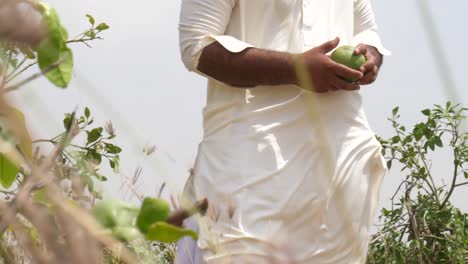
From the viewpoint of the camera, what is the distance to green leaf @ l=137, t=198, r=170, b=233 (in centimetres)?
57

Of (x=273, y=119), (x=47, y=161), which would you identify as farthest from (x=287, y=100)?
(x=47, y=161)

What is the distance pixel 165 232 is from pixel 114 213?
3 cm

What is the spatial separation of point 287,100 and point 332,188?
255 millimetres

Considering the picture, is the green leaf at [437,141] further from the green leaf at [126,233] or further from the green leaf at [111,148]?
the green leaf at [126,233]

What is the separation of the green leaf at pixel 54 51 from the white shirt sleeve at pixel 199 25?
1835 millimetres

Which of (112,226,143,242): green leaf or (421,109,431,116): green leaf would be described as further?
(421,109,431,116): green leaf

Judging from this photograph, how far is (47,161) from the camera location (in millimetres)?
526

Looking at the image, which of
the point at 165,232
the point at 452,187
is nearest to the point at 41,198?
the point at 165,232

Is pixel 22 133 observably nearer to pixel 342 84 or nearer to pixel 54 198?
pixel 54 198

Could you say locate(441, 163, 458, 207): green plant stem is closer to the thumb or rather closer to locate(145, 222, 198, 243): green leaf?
the thumb

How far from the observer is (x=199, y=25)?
8.32 ft

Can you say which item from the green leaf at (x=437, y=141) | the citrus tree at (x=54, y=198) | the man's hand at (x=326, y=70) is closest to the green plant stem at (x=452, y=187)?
the green leaf at (x=437, y=141)

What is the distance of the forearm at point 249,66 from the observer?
2.41 m

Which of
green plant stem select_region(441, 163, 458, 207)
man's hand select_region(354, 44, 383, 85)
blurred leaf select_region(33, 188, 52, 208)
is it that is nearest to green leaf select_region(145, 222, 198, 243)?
blurred leaf select_region(33, 188, 52, 208)
